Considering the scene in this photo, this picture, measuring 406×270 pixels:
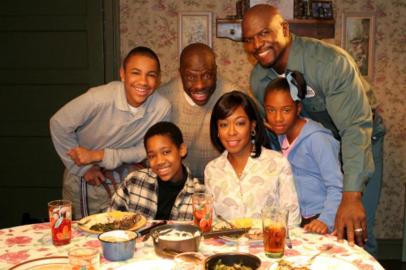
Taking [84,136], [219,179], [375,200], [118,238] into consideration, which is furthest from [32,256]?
[375,200]

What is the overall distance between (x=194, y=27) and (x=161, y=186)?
1.83 metres

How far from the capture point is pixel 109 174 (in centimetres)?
265

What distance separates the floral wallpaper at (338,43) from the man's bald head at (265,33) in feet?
4.72

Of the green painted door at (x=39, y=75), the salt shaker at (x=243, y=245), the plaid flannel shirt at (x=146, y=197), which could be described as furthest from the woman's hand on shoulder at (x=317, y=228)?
the green painted door at (x=39, y=75)

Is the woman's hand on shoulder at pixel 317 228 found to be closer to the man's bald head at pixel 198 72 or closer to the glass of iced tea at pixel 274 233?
the glass of iced tea at pixel 274 233

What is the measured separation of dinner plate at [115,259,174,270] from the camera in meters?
1.42

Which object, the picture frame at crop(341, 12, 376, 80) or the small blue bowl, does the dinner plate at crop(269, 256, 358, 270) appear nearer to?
the small blue bowl

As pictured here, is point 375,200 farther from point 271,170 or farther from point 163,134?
point 163,134

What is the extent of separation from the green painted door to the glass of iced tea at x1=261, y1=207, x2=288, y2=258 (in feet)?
8.33

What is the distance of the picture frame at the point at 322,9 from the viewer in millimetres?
3633

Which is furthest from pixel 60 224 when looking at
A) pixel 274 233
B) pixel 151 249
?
pixel 274 233

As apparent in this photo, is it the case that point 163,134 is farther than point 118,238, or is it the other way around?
point 163,134

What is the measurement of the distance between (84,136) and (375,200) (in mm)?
1616

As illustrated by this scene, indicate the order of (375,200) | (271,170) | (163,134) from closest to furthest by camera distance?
(271,170)
(163,134)
(375,200)
